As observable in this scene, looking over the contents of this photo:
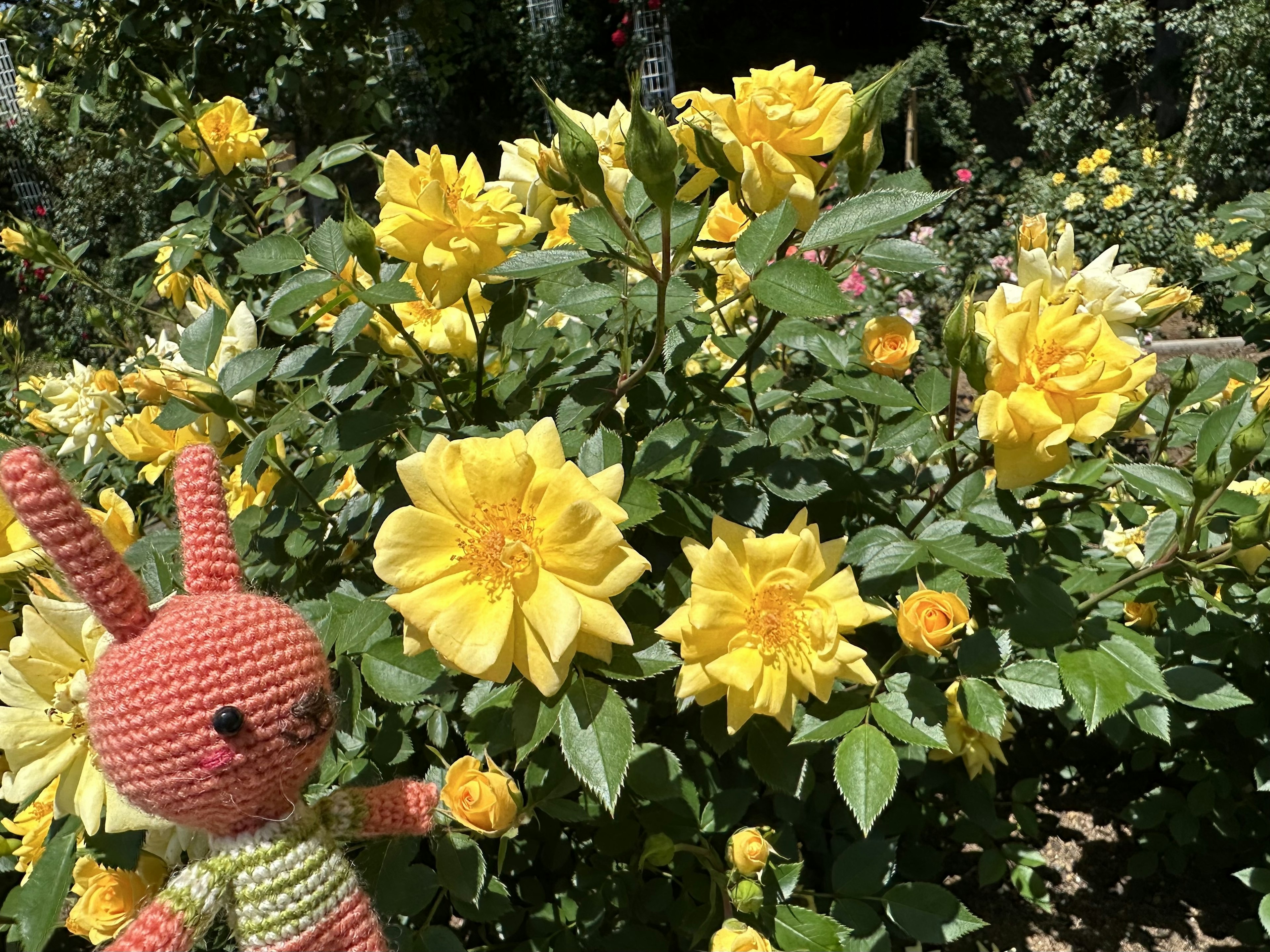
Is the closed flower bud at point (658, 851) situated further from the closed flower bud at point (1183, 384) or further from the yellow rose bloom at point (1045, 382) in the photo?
the closed flower bud at point (1183, 384)

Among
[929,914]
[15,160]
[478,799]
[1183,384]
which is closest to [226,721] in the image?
[478,799]

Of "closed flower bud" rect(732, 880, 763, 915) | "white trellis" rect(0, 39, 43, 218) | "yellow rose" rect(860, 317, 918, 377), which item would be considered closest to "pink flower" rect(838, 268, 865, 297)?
"yellow rose" rect(860, 317, 918, 377)

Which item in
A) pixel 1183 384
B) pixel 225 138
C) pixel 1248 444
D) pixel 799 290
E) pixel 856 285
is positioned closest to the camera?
pixel 799 290

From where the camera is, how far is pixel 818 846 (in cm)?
152

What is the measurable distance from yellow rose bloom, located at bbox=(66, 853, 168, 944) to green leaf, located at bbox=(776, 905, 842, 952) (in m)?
0.72

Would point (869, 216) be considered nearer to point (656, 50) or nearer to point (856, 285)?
point (856, 285)

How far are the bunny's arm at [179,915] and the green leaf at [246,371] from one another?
0.56 meters

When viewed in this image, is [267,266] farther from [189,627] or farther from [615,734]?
[615,734]

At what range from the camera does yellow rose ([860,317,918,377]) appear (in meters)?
1.39

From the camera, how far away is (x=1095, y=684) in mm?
1000

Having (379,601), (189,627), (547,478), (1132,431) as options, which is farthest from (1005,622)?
(189,627)

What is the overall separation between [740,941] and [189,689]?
627 millimetres

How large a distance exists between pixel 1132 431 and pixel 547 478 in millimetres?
1073

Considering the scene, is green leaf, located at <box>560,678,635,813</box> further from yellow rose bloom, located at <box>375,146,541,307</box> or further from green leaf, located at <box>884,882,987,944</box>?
green leaf, located at <box>884,882,987,944</box>
